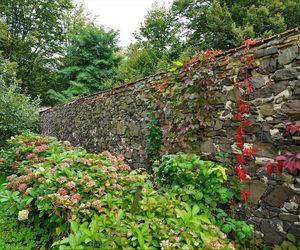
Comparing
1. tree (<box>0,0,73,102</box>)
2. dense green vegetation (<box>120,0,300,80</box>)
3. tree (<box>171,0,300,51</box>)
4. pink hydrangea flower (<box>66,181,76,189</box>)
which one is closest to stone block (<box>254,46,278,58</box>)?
pink hydrangea flower (<box>66,181,76,189</box>)

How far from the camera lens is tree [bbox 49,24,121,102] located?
13414mm

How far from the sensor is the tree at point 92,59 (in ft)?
44.0

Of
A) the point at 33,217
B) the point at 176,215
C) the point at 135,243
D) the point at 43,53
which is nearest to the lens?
the point at 135,243

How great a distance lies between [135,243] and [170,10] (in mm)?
14239

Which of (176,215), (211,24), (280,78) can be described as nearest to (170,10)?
(211,24)

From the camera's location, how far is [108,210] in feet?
6.53

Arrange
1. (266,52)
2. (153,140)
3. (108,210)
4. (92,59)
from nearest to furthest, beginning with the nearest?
(108,210) < (266,52) < (153,140) < (92,59)

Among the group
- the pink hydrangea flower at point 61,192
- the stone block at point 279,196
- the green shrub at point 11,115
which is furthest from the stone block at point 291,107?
the green shrub at point 11,115

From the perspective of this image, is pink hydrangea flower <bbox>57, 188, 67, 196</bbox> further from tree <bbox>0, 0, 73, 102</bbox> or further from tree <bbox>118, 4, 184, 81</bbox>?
tree <bbox>0, 0, 73, 102</bbox>

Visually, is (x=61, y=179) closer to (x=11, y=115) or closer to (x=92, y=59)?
(x=11, y=115)

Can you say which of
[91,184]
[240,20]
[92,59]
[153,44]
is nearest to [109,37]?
[92,59]

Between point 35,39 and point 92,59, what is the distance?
516 centimetres

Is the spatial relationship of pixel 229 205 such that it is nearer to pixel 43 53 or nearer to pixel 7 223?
pixel 7 223

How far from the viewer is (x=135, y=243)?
60.7 inches
